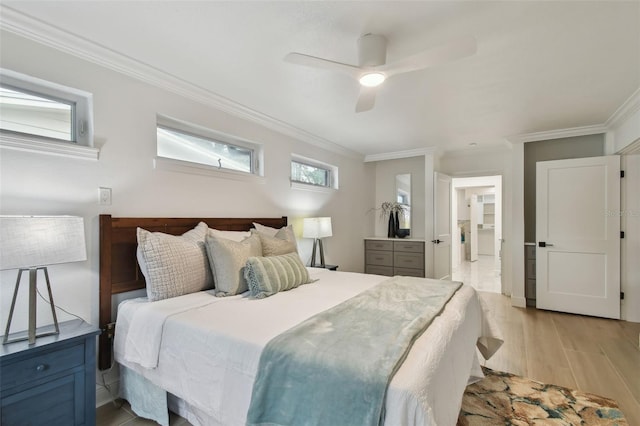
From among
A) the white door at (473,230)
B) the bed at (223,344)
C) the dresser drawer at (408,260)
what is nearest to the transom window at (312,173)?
the dresser drawer at (408,260)

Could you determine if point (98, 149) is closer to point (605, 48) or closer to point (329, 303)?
point (329, 303)

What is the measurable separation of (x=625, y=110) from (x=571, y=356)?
8.18 feet

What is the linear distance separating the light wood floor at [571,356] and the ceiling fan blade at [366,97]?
2382mm

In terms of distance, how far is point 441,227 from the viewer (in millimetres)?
4918

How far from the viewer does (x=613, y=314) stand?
367 centimetres

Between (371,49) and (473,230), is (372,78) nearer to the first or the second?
(371,49)

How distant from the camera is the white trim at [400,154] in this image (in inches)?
190

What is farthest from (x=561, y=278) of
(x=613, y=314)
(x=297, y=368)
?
(x=297, y=368)

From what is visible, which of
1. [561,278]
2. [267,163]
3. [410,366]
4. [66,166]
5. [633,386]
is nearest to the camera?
[410,366]

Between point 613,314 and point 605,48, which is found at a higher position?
point 605,48

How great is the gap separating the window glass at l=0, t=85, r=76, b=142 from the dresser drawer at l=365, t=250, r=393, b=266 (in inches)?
169

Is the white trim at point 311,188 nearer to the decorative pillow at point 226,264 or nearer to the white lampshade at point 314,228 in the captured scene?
the white lampshade at point 314,228

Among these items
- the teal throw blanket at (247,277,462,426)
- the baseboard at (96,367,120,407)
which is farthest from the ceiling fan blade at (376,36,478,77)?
the baseboard at (96,367,120,407)

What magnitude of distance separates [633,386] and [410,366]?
237 centimetres
